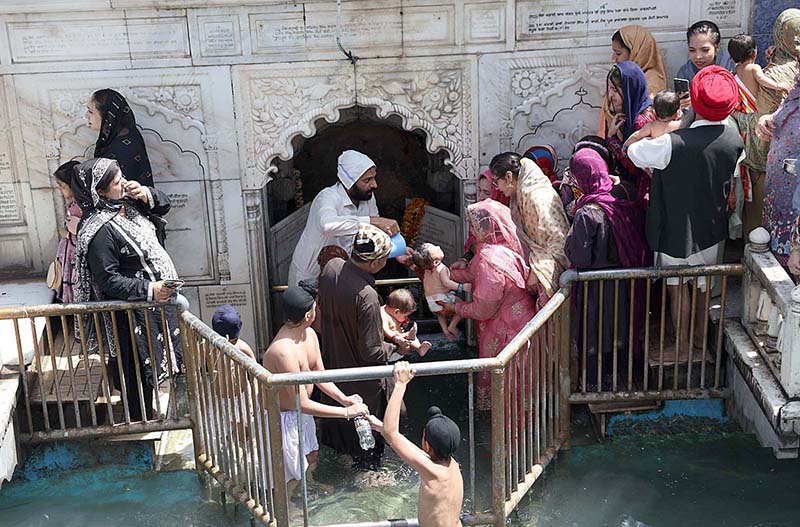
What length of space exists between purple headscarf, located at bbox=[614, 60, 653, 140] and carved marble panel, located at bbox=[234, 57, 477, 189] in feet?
3.96

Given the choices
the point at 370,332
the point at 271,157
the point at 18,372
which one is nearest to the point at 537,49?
the point at 271,157

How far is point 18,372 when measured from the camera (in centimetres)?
593

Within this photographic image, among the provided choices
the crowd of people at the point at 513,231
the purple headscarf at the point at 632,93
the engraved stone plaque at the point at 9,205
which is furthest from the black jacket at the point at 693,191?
the engraved stone plaque at the point at 9,205

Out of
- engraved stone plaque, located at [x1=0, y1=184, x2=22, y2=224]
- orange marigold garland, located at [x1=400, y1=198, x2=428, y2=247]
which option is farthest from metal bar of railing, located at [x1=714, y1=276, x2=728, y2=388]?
engraved stone plaque, located at [x1=0, y1=184, x2=22, y2=224]

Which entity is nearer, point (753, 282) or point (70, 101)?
point (753, 282)

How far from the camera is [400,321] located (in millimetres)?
6008

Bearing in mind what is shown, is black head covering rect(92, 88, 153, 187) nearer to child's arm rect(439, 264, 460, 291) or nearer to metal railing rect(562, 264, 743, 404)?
child's arm rect(439, 264, 460, 291)

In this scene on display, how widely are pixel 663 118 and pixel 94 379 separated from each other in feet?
12.7

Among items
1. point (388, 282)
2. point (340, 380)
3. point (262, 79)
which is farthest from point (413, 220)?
point (340, 380)

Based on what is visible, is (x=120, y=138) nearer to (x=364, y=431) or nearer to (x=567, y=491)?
(x=364, y=431)

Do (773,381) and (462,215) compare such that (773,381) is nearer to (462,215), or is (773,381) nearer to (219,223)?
(462,215)

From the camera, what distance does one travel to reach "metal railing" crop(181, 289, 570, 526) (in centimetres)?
485

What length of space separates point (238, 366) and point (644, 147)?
99.7 inches

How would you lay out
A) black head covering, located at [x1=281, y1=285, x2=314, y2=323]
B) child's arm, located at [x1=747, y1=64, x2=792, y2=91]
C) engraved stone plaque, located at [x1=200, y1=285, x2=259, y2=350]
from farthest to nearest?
engraved stone plaque, located at [x1=200, y1=285, x2=259, y2=350] → child's arm, located at [x1=747, y1=64, x2=792, y2=91] → black head covering, located at [x1=281, y1=285, x2=314, y2=323]
